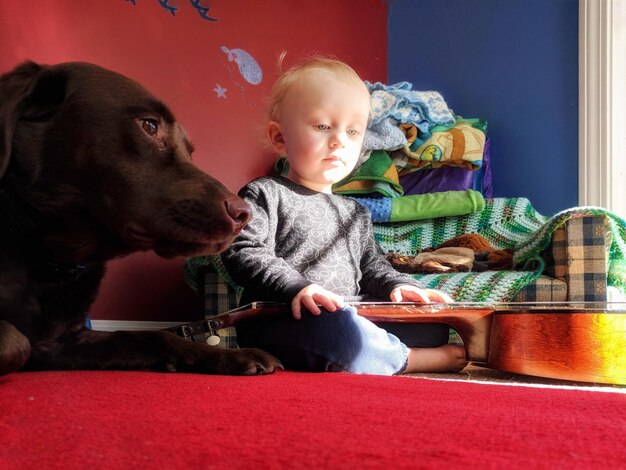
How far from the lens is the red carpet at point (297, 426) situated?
50 cm

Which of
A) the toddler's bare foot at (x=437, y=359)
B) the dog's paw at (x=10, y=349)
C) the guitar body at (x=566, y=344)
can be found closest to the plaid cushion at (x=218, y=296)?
the toddler's bare foot at (x=437, y=359)

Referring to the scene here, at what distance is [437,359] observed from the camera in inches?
71.5

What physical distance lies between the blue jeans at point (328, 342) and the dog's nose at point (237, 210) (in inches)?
14.4

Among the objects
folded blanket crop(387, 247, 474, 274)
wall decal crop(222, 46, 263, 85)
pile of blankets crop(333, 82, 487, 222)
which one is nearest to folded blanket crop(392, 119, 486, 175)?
pile of blankets crop(333, 82, 487, 222)

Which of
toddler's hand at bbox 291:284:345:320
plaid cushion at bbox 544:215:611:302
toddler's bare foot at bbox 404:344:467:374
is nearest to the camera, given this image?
toddler's hand at bbox 291:284:345:320

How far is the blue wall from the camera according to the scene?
345 cm

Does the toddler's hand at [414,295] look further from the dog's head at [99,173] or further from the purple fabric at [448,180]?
the purple fabric at [448,180]

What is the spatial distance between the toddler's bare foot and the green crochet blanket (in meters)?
0.45

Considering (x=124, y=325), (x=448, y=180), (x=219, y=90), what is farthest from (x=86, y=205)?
(x=448, y=180)

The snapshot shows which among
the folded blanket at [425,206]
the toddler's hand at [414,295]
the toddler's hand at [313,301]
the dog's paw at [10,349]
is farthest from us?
the folded blanket at [425,206]

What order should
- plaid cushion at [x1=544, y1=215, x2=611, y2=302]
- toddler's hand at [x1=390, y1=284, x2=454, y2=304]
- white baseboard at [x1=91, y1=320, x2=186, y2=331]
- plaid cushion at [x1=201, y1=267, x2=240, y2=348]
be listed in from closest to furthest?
toddler's hand at [x1=390, y1=284, x2=454, y2=304], plaid cushion at [x1=544, y1=215, x2=611, y2=302], plaid cushion at [x1=201, y1=267, x2=240, y2=348], white baseboard at [x1=91, y1=320, x2=186, y2=331]

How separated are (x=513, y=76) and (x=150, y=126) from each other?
117 inches

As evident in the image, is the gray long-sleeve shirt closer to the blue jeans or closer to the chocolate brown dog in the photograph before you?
the blue jeans

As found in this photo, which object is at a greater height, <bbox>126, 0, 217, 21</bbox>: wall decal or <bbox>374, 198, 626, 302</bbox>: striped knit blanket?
<bbox>126, 0, 217, 21</bbox>: wall decal
